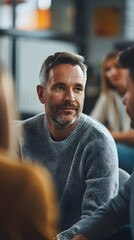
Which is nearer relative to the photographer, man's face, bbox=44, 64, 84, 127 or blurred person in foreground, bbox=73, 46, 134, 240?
blurred person in foreground, bbox=73, 46, 134, 240

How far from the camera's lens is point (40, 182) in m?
1.19

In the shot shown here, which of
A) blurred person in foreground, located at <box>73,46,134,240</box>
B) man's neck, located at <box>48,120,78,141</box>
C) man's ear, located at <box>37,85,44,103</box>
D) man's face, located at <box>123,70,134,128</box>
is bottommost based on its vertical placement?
blurred person in foreground, located at <box>73,46,134,240</box>

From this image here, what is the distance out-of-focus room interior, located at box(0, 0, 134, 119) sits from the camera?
6562 mm

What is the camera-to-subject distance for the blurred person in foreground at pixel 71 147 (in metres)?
2.05

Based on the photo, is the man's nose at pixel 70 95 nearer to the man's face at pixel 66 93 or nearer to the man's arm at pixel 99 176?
the man's face at pixel 66 93

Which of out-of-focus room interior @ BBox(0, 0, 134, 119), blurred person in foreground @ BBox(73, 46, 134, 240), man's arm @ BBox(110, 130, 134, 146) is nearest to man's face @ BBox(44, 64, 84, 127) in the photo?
blurred person in foreground @ BBox(73, 46, 134, 240)

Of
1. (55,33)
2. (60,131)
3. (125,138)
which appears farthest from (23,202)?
(55,33)

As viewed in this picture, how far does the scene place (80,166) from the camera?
208 cm

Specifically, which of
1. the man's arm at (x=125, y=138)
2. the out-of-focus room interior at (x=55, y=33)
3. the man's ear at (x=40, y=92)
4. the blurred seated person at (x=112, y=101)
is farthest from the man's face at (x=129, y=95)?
the out-of-focus room interior at (x=55, y=33)

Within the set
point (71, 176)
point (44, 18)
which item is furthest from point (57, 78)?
point (44, 18)

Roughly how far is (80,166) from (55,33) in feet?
16.4

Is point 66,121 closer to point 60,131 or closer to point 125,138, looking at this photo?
point 60,131

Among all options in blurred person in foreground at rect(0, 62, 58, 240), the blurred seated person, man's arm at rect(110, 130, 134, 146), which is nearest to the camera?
blurred person in foreground at rect(0, 62, 58, 240)

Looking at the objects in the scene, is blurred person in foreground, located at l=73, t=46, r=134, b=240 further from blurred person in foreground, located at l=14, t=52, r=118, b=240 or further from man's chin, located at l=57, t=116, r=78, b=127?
man's chin, located at l=57, t=116, r=78, b=127
